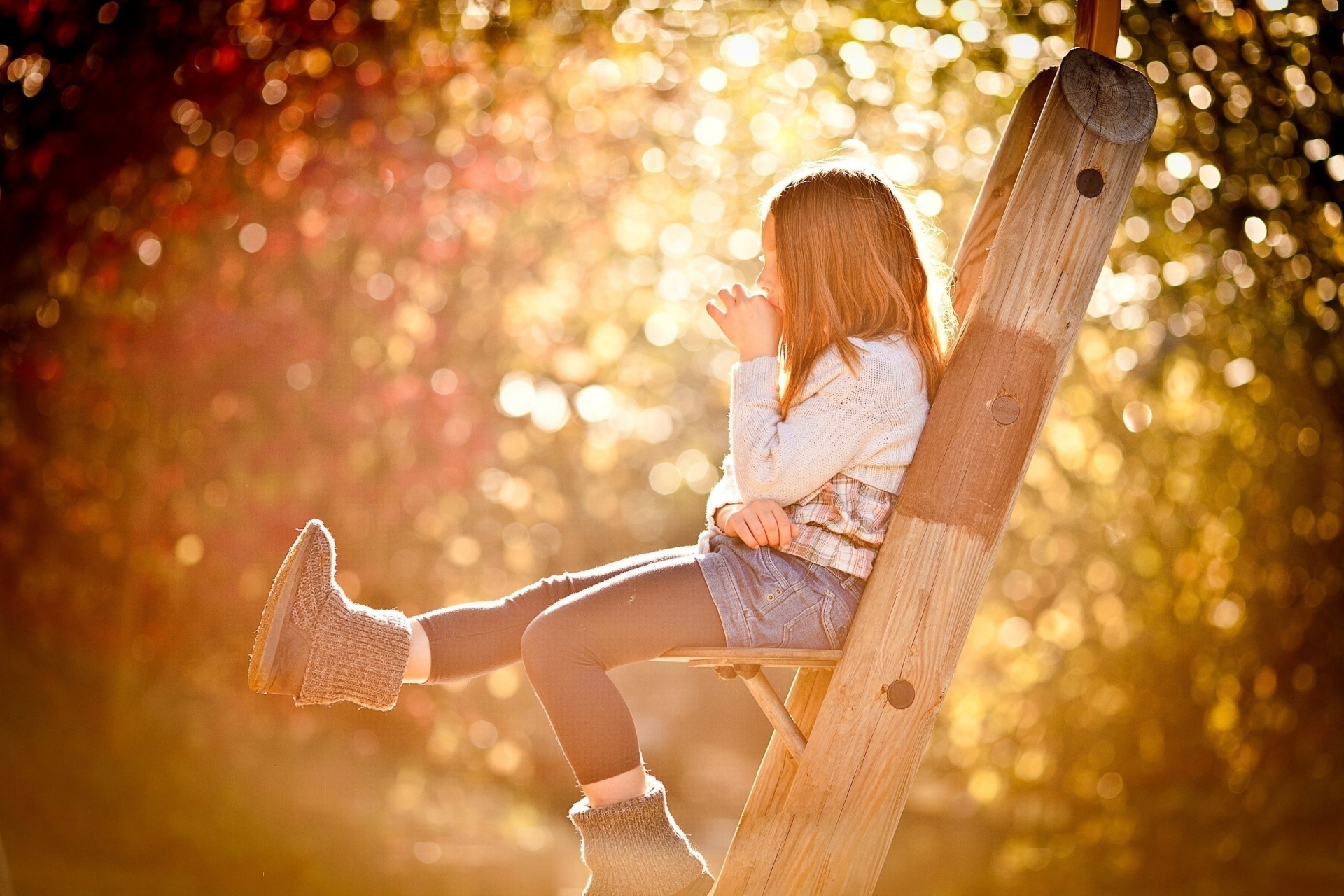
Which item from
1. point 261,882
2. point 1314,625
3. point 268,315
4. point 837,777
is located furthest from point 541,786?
point 837,777

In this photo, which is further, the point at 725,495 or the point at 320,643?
the point at 725,495

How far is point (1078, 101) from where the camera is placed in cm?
207

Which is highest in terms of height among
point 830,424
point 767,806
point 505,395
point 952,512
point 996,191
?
point 996,191

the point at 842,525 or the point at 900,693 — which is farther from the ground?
the point at 842,525

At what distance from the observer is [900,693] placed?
203 cm

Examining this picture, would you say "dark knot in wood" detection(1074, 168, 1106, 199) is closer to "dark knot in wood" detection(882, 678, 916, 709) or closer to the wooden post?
the wooden post

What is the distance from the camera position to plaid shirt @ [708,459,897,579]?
2.10m

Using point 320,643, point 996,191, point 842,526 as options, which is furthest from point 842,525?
→ point 320,643

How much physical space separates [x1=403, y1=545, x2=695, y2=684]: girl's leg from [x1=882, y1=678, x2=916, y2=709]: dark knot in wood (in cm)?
42

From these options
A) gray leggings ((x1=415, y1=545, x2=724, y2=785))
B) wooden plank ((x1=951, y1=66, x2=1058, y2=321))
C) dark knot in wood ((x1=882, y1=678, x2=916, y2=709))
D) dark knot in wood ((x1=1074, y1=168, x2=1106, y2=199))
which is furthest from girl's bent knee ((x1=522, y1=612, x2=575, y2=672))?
dark knot in wood ((x1=1074, y1=168, x2=1106, y2=199))

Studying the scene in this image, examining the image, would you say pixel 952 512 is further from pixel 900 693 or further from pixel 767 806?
pixel 767 806

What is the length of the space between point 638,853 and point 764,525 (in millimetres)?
560

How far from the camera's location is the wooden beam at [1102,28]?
7.27 ft

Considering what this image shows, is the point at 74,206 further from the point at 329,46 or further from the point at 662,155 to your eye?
the point at 662,155
